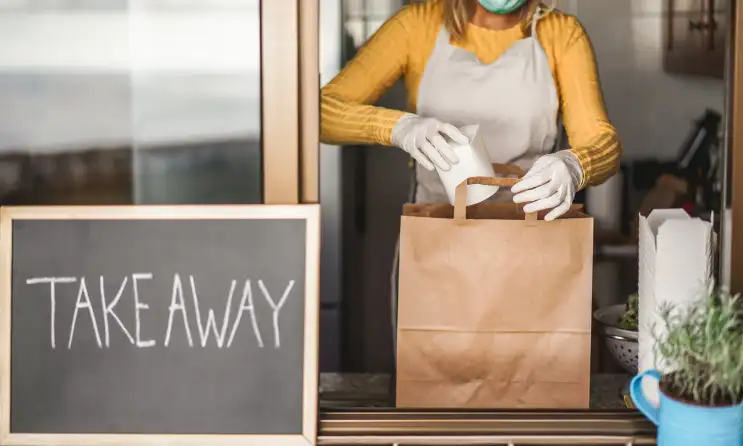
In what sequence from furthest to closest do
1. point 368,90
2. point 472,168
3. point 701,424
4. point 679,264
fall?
point 368,90, point 472,168, point 679,264, point 701,424

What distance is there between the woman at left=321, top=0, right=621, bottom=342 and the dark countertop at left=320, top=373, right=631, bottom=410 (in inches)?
14.9

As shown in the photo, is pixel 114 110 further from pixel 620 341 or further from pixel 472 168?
pixel 620 341

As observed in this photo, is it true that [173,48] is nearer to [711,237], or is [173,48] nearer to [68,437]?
[68,437]

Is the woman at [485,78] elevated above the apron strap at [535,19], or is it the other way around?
the apron strap at [535,19]

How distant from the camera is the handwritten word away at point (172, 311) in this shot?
3.02 ft

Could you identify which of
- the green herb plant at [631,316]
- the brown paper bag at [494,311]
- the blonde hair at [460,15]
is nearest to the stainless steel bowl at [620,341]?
the green herb plant at [631,316]

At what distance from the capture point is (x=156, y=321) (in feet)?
3.03

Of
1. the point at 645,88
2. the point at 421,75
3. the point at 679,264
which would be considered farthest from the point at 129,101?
the point at 645,88

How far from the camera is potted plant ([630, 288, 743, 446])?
31.5 inches

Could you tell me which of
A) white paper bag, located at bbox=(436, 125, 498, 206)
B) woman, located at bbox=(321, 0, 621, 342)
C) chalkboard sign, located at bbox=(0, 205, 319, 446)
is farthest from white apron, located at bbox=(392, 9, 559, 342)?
chalkboard sign, located at bbox=(0, 205, 319, 446)

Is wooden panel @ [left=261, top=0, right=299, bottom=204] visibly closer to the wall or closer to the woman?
the woman

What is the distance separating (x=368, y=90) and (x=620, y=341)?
1.97ft

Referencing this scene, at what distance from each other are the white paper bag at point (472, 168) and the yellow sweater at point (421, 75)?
0.16 meters

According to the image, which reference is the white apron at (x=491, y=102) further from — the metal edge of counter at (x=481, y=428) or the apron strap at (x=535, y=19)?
the metal edge of counter at (x=481, y=428)
